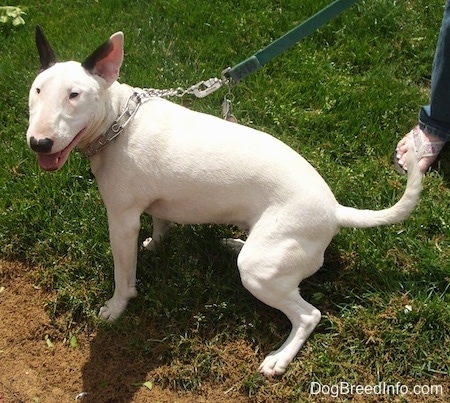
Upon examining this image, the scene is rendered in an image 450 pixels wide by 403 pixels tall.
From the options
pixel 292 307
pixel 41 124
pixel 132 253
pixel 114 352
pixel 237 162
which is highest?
pixel 41 124

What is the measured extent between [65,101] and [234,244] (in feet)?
4.68

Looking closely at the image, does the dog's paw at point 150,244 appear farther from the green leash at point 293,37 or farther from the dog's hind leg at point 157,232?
the green leash at point 293,37

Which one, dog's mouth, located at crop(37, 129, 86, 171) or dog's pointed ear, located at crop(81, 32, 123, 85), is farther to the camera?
dog's pointed ear, located at crop(81, 32, 123, 85)

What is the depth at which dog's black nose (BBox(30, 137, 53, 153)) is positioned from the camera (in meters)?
2.60

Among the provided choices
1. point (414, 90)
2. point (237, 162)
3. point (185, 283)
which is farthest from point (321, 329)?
point (414, 90)

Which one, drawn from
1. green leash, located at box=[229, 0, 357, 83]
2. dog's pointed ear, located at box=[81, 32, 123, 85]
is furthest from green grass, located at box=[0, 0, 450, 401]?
dog's pointed ear, located at box=[81, 32, 123, 85]

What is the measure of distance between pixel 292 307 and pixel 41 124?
1568mm

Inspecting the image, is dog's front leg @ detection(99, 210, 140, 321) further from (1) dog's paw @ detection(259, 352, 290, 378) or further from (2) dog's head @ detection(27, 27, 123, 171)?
(1) dog's paw @ detection(259, 352, 290, 378)

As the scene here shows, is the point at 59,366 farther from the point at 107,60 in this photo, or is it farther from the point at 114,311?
the point at 107,60

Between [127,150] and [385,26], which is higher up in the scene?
[127,150]

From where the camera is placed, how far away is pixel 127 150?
3.05 metres

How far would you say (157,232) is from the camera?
3.74 meters

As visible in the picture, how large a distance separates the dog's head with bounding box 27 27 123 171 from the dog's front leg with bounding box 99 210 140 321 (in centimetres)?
52

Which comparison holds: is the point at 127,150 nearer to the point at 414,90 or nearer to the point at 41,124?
the point at 41,124
